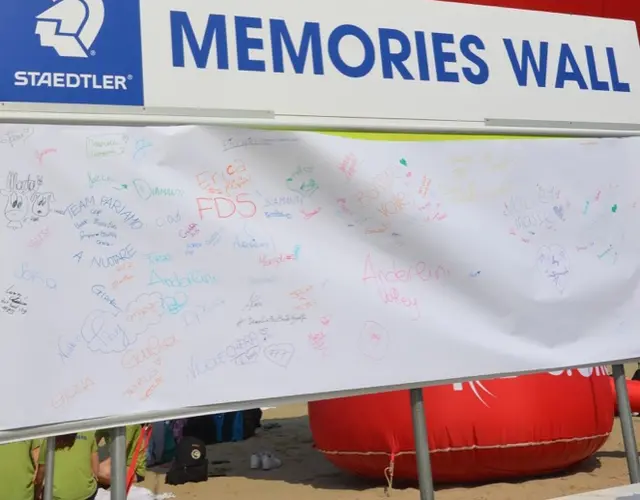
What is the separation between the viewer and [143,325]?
2258 mm

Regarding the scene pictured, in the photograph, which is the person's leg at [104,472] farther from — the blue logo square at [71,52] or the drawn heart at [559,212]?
the drawn heart at [559,212]

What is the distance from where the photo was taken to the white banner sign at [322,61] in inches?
88.1

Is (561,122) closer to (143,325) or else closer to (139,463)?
(143,325)

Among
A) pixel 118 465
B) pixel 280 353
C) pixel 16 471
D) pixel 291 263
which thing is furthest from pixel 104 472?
pixel 291 263

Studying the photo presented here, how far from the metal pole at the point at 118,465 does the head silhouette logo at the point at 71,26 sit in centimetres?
118

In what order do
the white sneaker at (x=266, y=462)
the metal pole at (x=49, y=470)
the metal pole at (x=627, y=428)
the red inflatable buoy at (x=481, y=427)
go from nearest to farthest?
the metal pole at (x=49, y=470), the metal pole at (x=627, y=428), the red inflatable buoy at (x=481, y=427), the white sneaker at (x=266, y=462)

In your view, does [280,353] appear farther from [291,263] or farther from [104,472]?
[104,472]

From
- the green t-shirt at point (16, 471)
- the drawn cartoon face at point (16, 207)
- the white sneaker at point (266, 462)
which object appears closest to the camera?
the drawn cartoon face at point (16, 207)

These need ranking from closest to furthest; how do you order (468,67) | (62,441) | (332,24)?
(332,24)
(468,67)
(62,441)

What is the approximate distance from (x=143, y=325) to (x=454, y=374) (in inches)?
44.4

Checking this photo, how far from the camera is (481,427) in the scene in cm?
410

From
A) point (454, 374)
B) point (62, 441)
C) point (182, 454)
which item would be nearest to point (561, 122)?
point (454, 374)

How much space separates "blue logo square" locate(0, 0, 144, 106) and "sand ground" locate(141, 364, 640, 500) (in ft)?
9.44

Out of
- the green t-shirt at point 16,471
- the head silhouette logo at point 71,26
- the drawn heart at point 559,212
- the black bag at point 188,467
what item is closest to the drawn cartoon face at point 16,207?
the head silhouette logo at point 71,26
